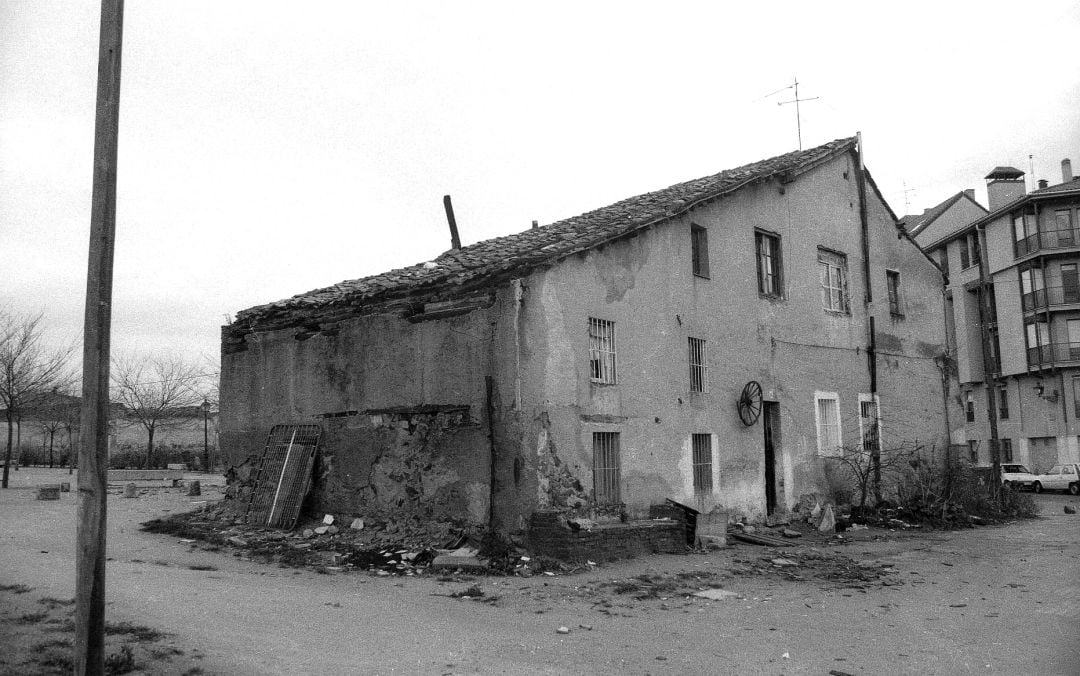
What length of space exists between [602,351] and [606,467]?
1770mm

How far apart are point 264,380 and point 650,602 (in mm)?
9317

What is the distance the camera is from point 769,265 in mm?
16875

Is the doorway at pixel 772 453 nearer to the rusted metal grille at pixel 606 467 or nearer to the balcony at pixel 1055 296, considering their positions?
the rusted metal grille at pixel 606 467

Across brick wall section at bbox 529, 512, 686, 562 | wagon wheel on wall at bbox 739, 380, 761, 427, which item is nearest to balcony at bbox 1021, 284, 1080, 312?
wagon wheel on wall at bbox 739, 380, 761, 427

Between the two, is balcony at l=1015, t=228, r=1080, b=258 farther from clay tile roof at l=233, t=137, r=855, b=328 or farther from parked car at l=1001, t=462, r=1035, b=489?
clay tile roof at l=233, t=137, r=855, b=328

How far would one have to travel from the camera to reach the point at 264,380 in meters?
15.5

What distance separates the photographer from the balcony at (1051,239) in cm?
3872

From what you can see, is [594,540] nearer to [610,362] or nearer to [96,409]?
[610,362]

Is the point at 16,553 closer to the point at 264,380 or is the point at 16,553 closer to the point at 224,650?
the point at 264,380

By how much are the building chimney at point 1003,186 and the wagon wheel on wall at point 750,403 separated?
36231 mm

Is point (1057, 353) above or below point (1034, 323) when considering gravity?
below

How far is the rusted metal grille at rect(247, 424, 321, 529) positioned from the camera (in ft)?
46.1

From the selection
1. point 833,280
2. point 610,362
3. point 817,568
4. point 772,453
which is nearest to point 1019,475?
point 833,280

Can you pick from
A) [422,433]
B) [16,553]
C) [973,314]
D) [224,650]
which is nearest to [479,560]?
[422,433]
